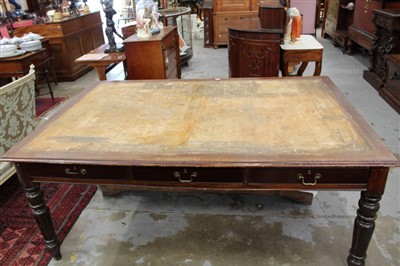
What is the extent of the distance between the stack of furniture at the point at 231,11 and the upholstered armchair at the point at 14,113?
467cm

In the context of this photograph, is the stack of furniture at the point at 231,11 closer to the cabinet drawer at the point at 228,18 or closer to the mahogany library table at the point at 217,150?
the cabinet drawer at the point at 228,18

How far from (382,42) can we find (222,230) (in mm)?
3457

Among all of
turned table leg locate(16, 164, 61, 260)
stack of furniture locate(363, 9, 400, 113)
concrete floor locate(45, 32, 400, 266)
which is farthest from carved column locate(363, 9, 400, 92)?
turned table leg locate(16, 164, 61, 260)

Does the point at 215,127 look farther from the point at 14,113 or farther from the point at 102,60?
the point at 102,60

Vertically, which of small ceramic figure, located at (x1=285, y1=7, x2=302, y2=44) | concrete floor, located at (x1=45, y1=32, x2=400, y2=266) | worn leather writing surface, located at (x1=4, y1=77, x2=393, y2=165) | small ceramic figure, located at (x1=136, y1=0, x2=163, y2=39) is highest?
small ceramic figure, located at (x1=136, y1=0, x2=163, y2=39)

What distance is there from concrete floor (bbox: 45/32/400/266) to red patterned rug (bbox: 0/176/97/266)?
0.09 metres

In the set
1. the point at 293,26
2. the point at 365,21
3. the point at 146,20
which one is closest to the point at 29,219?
the point at 146,20

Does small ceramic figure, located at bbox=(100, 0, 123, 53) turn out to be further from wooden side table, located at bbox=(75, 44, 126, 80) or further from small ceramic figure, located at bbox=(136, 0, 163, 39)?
small ceramic figure, located at bbox=(136, 0, 163, 39)

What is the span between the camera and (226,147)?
4.67ft

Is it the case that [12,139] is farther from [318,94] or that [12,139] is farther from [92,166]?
[318,94]

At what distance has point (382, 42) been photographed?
4.13m

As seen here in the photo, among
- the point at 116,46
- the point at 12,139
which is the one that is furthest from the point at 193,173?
the point at 116,46

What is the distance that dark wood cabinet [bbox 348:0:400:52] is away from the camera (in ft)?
14.3

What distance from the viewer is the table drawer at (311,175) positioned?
135 centimetres
